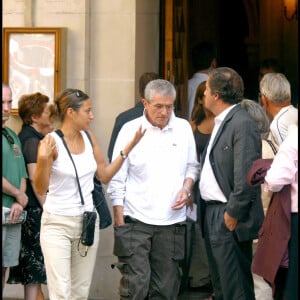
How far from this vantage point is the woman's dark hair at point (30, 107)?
29.1ft

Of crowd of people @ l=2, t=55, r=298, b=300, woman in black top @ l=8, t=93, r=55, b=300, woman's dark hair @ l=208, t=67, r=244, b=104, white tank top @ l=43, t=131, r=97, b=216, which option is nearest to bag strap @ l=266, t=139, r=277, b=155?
crowd of people @ l=2, t=55, r=298, b=300

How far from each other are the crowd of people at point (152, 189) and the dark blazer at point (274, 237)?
434 mm

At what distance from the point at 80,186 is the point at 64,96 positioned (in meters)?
0.69

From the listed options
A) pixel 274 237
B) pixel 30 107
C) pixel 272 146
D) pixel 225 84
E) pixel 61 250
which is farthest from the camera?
pixel 30 107

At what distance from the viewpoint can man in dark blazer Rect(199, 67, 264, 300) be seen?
25.0 feet

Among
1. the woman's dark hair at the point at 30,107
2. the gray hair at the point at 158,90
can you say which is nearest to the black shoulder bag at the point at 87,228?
the gray hair at the point at 158,90

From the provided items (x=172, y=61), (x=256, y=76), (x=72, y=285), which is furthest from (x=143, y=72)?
(x=256, y=76)

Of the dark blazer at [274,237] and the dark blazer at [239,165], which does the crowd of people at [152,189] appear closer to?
the dark blazer at [239,165]

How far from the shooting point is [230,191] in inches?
307

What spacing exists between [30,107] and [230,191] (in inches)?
79.6

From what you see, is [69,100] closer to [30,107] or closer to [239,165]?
[30,107]

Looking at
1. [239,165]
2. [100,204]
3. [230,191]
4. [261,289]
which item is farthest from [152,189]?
[261,289]

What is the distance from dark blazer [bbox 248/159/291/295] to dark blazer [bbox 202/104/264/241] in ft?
1.65

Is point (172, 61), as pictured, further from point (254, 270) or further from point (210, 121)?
point (254, 270)
